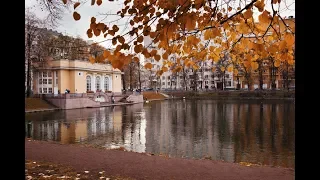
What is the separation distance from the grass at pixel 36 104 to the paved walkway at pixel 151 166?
28608 mm

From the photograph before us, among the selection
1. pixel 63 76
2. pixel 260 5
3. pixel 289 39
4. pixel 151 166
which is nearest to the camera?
pixel 289 39

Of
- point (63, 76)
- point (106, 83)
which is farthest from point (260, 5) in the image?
point (106, 83)

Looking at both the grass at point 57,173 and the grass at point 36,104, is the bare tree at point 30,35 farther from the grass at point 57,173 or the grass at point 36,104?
the grass at point 57,173

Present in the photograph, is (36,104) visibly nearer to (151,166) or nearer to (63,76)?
(63,76)

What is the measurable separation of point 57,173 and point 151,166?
2.74 m

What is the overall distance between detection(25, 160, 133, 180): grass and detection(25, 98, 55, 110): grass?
31.4 meters

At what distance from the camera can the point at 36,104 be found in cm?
3919

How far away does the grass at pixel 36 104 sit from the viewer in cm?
3769

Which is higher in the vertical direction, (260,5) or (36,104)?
(260,5)

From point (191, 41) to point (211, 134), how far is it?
1365 cm

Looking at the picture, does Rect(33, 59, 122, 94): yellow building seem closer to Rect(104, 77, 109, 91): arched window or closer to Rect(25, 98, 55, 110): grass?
Rect(104, 77, 109, 91): arched window
